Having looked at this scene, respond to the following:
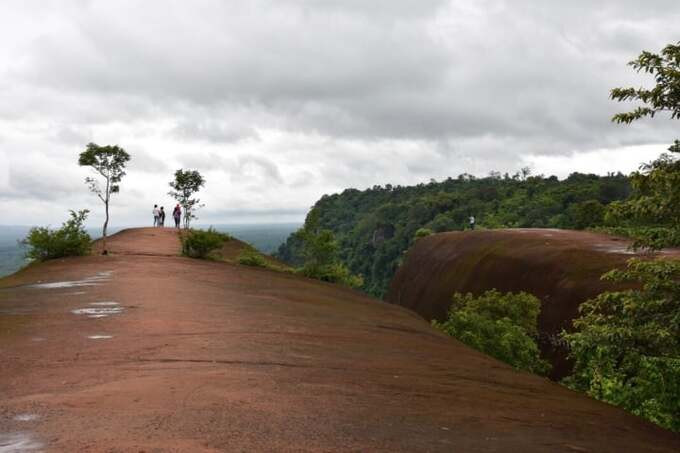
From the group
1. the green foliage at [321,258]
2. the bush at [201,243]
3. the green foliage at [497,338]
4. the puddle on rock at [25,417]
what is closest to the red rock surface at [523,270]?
the green foliage at [497,338]

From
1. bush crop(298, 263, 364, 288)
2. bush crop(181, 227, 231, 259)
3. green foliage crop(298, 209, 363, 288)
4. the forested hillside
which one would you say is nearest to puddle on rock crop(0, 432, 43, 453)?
bush crop(181, 227, 231, 259)

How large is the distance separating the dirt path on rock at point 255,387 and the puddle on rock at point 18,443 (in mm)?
25

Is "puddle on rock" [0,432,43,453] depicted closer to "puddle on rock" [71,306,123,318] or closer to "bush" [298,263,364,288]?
"puddle on rock" [71,306,123,318]

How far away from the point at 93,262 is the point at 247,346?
586 inches

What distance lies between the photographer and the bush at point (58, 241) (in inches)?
Result: 994

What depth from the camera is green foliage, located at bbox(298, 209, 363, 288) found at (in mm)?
28469

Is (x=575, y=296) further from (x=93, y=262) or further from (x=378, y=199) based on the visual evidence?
(x=378, y=199)

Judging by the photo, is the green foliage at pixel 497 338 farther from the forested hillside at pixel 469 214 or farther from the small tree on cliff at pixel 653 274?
the forested hillside at pixel 469 214

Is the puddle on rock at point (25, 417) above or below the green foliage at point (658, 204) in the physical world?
below

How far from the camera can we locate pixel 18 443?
530 centimetres

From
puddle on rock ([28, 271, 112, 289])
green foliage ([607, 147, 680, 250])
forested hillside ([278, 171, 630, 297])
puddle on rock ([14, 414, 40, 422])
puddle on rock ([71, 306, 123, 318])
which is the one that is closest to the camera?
puddle on rock ([14, 414, 40, 422])

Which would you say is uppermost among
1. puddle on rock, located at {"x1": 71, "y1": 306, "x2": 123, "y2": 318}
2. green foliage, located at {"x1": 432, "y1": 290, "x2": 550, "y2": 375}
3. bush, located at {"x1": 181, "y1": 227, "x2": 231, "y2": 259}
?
bush, located at {"x1": 181, "y1": 227, "x2": 231, "y2": 259}

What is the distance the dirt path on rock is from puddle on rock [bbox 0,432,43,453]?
2cm

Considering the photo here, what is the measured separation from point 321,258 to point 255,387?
22.1 meters
